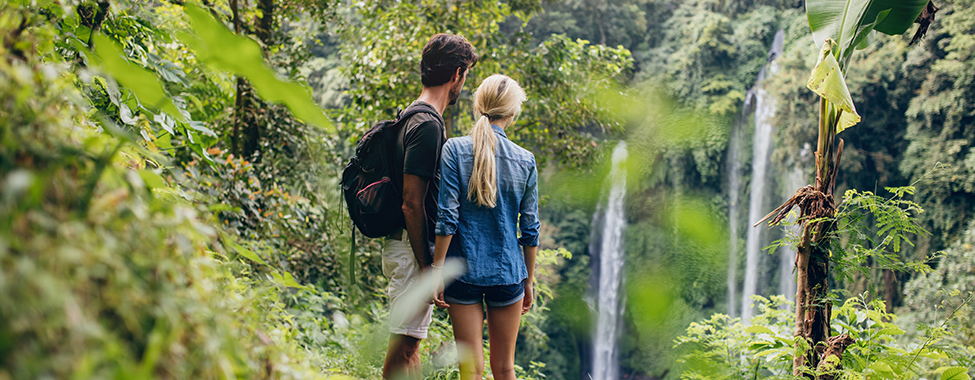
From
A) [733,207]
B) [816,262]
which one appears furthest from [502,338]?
[733,207]

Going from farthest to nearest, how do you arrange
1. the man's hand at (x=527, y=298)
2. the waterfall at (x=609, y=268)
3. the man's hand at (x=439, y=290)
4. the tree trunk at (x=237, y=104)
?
the waterfall at (x=609, y=268)
the tree trunk at (x=237, y=104)
the man's hand at (x=527, y=298)
the man's hand at (x=439, y=290)

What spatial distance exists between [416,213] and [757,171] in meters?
11.6

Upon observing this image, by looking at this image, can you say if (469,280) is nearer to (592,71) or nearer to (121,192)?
(121,192)

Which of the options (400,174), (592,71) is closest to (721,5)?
(592,71)

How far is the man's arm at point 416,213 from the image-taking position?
150 cm

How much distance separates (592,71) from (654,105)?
8056 millimetres

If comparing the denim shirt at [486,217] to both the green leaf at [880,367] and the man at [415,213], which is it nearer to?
the man at [415,213]

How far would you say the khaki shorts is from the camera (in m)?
1.49

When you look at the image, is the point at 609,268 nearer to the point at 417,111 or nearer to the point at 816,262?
the point at 816,262

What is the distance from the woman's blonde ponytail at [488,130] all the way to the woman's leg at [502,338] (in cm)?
33

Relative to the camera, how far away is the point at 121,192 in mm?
414

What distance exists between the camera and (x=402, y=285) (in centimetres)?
157

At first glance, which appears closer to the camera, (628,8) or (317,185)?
(317,185)

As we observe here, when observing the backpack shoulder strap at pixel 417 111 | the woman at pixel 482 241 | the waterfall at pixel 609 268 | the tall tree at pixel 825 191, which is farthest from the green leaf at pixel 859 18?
the waterfall at pixel 609 268
